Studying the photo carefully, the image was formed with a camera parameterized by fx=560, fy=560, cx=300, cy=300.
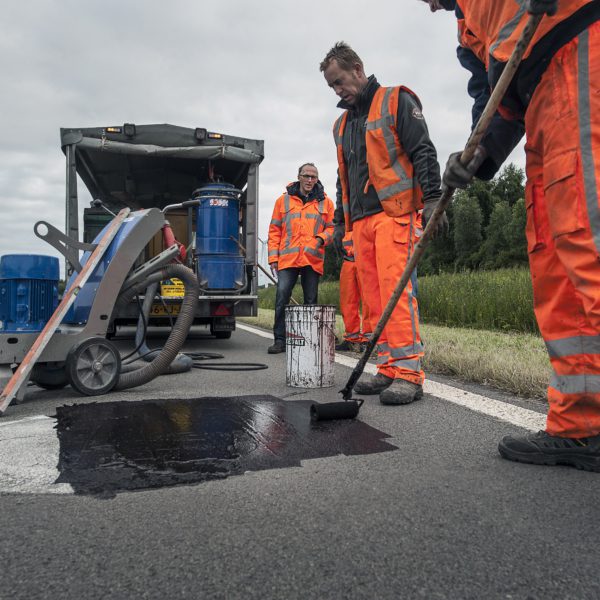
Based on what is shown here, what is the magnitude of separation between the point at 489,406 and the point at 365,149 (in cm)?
187

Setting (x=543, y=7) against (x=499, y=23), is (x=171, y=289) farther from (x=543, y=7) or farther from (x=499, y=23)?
(x=543, y=7)

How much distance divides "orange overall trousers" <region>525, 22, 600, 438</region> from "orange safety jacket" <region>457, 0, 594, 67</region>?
0.32ft

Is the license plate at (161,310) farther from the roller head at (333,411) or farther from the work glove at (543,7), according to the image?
the work glove at (543,7)

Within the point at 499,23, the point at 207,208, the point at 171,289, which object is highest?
the point at 207,208

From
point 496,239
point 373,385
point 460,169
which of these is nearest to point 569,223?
point 460,169

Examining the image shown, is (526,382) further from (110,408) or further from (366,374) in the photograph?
(110,408)

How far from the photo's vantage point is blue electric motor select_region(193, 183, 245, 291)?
683 centimetres

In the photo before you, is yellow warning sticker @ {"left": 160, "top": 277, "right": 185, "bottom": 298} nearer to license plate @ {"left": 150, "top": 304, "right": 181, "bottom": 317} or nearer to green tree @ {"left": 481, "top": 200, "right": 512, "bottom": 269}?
license plate @ {"left": 150, "top": 304, "right": 181, "bottom": 317}

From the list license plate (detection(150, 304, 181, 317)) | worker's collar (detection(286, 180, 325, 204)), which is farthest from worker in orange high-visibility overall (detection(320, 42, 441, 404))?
license plate (detection(150, 304, 181, 317))

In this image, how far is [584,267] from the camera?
181 cm

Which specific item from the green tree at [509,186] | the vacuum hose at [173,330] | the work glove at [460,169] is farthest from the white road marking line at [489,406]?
the green tree at [509,186]

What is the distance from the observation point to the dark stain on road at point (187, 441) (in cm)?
191

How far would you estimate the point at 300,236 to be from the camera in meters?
6.24

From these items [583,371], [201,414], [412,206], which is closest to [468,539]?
[583,371]
